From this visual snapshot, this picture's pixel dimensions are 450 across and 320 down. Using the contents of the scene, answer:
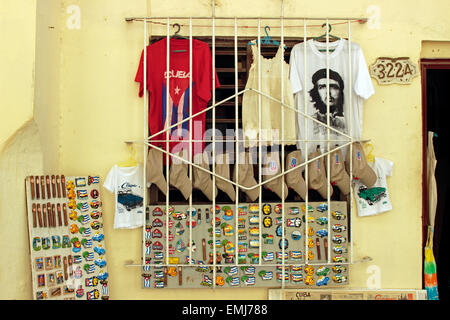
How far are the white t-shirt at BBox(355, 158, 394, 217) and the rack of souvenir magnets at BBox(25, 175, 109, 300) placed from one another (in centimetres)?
218

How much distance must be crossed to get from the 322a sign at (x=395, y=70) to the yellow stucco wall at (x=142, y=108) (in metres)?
0.06

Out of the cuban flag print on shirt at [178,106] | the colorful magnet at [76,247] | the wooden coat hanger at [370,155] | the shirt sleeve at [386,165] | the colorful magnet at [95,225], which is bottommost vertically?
the colorful magnet at [76,247]

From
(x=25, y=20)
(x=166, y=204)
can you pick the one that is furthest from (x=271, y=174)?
(x=25, y=20)

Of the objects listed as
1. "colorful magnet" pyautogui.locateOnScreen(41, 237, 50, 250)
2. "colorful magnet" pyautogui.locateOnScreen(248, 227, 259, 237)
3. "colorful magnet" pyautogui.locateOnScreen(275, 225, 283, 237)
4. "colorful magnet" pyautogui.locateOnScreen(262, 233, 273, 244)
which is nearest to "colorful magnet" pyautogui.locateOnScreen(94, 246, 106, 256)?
"colorful magnet" pyautogui.locateOnScreen(41, 237, 50, 250)

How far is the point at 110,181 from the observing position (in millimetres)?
3473

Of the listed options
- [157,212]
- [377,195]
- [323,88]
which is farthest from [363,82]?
[157,212]

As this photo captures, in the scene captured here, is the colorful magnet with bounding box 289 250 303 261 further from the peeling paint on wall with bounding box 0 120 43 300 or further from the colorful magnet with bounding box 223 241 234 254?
the peeling paint on wall with bounding box 0 120 43 300

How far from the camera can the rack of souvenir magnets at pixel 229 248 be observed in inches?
137

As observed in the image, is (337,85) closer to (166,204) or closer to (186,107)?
(186,107)

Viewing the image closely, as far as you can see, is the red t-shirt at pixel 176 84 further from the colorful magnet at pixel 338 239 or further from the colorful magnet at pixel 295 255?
the colorful magnet at pixel 338 239

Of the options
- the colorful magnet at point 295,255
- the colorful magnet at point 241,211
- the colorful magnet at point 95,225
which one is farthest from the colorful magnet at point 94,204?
the colorful magnet at point 295,255

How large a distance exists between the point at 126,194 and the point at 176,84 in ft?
3.26

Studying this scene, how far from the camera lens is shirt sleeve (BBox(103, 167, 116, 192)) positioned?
346 cm

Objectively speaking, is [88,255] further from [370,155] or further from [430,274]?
[430,274]
